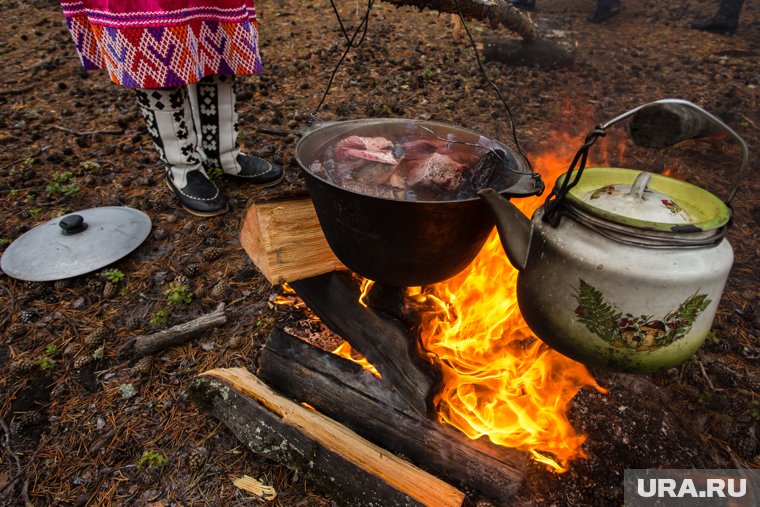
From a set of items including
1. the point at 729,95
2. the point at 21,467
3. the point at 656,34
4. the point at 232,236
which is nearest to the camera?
the point at 21,467

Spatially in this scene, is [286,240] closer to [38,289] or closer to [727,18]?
[38,289]

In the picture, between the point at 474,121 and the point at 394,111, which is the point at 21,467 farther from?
the point at 474,121

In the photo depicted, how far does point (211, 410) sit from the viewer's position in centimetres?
214

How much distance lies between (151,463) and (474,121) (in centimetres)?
422

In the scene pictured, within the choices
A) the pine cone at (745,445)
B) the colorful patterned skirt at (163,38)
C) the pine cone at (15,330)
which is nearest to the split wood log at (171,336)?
the pine cone at (15,330)

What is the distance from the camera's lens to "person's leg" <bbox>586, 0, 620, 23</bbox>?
306 inches

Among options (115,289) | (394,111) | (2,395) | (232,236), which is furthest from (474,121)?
(2,395)

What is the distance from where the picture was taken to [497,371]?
2.15 m

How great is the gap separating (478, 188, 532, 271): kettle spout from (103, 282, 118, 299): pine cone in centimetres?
249

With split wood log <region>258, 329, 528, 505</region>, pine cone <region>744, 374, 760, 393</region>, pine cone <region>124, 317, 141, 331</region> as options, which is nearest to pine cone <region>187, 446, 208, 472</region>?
split wood log <region>258, 329, 528, 505</region>

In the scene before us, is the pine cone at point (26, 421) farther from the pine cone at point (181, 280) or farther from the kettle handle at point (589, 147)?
the kettle handle at point (589, 147)

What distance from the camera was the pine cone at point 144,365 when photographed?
2.39 m

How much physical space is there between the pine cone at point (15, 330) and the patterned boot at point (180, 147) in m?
1.34

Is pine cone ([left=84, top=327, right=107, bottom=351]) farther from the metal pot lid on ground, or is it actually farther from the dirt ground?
the metal pot lid on ground
